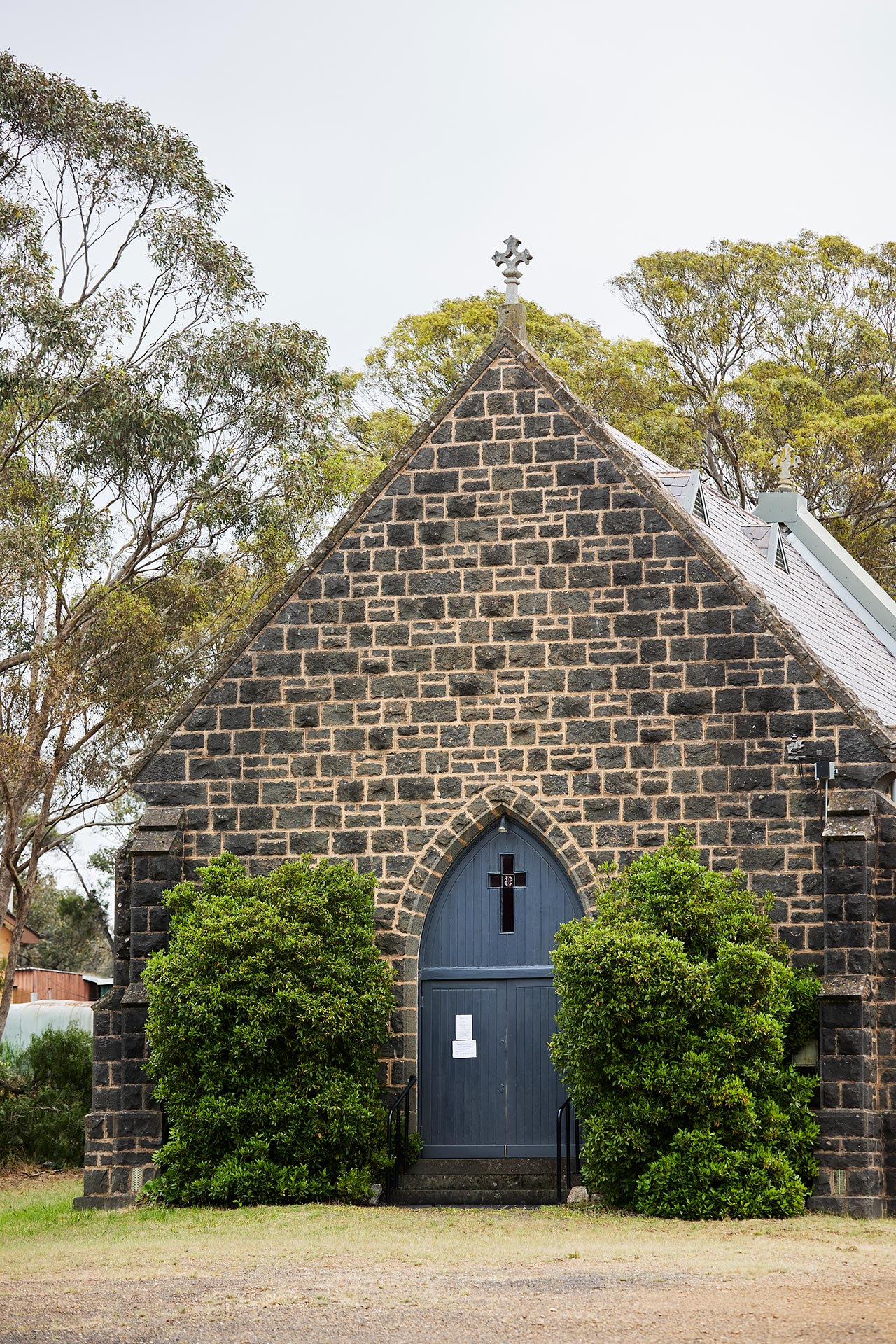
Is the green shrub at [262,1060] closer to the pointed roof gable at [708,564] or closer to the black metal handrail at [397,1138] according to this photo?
the black metal handrail at [397,1138]

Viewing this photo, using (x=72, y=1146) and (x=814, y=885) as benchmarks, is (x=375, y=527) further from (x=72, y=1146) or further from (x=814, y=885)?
(x=72, y=1146)

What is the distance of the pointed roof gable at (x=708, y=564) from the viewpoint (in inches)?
622

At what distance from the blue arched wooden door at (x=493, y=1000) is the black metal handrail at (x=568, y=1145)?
199mm

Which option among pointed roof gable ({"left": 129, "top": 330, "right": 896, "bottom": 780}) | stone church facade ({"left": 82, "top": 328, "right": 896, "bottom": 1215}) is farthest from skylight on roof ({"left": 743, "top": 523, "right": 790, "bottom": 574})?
stone church facade ({"left": 82, "top": 328, "right": 896, "bottom": 1215})

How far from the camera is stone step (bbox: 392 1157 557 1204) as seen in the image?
50.8 feet

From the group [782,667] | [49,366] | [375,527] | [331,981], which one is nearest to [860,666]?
[782,667]

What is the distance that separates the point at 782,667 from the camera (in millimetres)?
15812

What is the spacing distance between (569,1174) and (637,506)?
21.1 feet

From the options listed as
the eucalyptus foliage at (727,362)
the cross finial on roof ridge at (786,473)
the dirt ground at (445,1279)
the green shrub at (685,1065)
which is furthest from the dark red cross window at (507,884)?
the eucalyptus foliage at (727,362)

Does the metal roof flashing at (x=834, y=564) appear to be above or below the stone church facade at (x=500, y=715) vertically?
above

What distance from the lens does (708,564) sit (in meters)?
16.3

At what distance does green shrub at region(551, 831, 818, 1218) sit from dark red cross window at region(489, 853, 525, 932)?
1.94 meters

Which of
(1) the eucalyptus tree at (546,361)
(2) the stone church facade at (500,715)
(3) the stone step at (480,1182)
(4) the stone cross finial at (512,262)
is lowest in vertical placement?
(3) the stone step at (480,1182)

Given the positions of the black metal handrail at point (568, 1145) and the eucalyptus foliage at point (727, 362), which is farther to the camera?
the eucalyptus foliage at point (727, 362)
